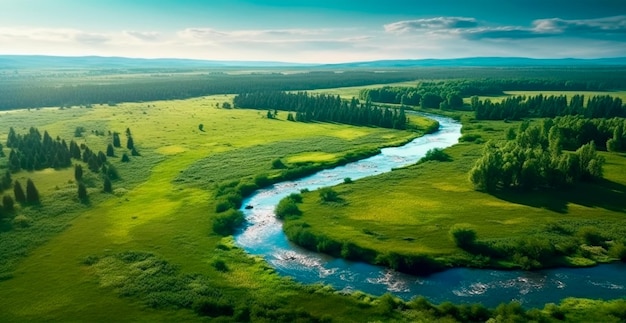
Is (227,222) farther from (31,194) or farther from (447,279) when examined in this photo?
(31,194)

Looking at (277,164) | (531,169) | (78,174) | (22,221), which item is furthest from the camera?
(277,164)

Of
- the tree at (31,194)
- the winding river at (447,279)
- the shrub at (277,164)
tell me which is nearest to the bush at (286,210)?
the winding river at (447,279)

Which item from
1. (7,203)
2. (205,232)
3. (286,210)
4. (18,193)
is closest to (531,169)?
(286,210)

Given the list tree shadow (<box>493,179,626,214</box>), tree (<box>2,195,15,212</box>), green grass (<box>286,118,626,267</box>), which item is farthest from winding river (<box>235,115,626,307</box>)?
tree (<box>2,195,15,212</box>)

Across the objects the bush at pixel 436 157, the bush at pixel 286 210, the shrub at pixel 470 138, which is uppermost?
the shrub at pixel 470 138

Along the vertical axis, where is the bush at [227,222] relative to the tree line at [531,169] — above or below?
below

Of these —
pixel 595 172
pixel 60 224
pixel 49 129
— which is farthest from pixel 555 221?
pixel 49 129

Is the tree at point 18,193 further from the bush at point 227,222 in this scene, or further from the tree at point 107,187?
the bush at point 227,222

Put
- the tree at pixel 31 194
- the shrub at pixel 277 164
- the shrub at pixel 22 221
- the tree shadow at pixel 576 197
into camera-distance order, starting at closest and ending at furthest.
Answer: the shrub at pixel 22 221
the tree shadow at pixel 576 197
the tree at pixel 31 194
the shrub at pixel 277 164
